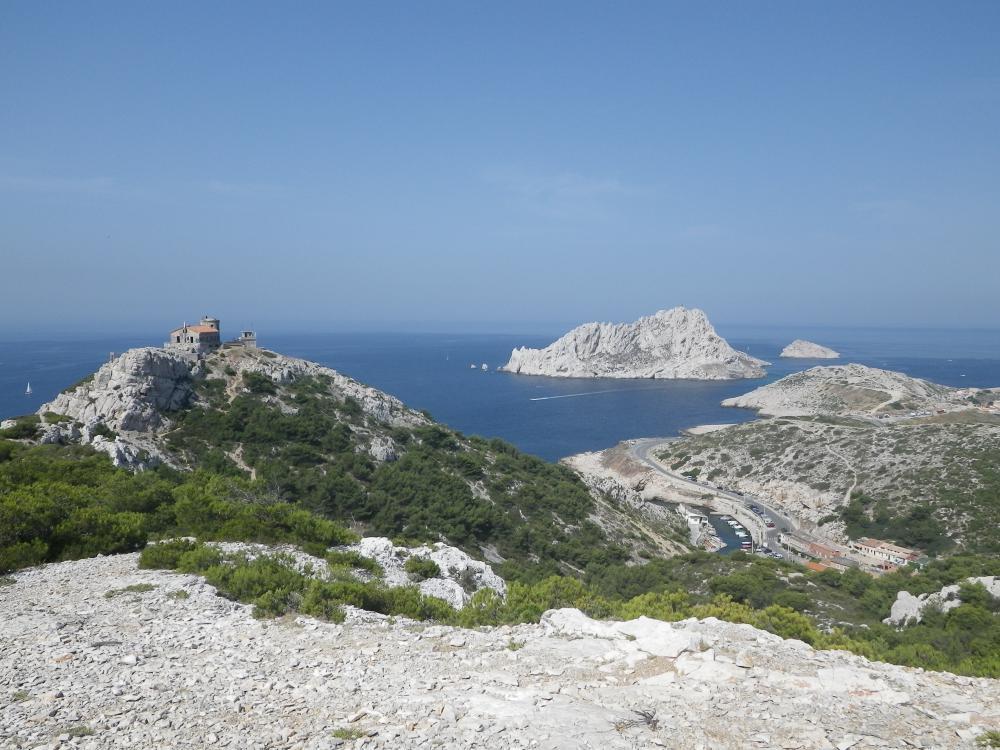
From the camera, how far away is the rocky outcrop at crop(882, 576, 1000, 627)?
57.8 ft

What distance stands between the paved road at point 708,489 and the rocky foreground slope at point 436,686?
151ft

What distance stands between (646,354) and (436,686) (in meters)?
187

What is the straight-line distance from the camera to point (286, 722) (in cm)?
638

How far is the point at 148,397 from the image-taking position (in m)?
29.6

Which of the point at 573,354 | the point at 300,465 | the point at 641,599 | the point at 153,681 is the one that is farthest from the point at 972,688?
the point at 573,354

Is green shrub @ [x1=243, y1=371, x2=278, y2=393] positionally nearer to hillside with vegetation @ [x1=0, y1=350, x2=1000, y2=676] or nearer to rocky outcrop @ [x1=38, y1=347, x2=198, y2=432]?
hillside with vegetation @ [x1=0, y1=350, x2=1000, y2=676]

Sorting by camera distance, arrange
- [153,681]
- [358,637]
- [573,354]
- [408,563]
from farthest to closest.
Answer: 1. [573,354]
2. [408,563]
3. [358,637]
4. [153,681]

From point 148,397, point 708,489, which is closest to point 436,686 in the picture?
point 148,397

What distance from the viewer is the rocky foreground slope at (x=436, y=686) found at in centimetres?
617

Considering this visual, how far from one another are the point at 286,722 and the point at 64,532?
894 centimetres

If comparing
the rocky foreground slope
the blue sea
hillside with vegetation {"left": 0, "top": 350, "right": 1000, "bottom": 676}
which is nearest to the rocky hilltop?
hillside with vegetation {"left": 0, "top": 350, "right": 1000, "bottom": 676}

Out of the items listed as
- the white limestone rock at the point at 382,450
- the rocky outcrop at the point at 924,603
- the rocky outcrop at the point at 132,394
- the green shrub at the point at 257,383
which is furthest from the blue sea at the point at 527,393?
the rocky outcrop at the point at 924,603

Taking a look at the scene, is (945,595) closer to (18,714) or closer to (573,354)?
(18,714)

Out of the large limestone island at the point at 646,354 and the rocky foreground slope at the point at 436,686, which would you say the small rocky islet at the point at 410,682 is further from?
the large limestone island at the point at 646,354
